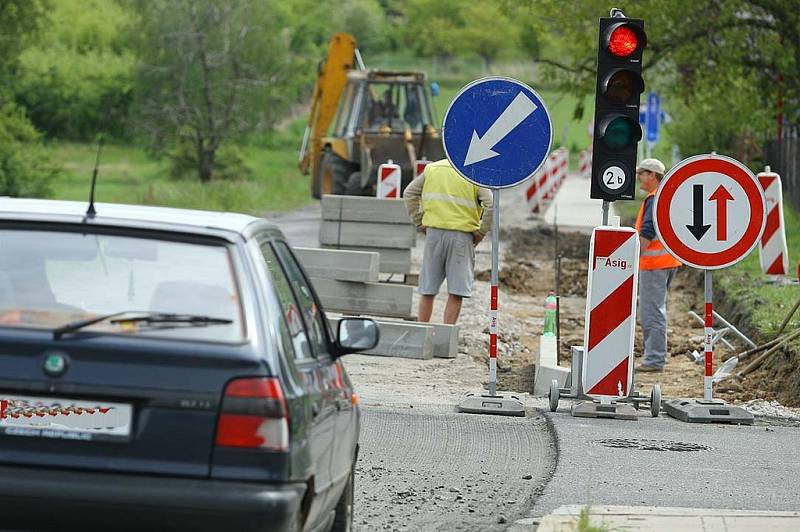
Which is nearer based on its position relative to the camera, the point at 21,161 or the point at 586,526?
the point at 586,526

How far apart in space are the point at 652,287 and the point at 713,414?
A: 11.7 feet

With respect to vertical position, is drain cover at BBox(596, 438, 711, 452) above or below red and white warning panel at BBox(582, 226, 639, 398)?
below

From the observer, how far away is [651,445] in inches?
395

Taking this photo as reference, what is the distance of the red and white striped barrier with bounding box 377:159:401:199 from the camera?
917 inches

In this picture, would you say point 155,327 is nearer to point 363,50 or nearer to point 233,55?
point 233,55

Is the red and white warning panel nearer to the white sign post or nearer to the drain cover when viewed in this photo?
the white sign post

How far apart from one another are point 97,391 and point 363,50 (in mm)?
140611

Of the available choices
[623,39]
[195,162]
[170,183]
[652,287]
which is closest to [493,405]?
[623,39]

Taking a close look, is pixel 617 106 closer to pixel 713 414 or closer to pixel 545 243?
pixel 713 414

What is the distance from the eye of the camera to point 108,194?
4859 centimetres

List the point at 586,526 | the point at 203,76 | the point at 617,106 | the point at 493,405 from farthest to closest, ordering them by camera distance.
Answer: the point at 203,76 < the point at 617,106 < the point at 493,405 < the point at 586,526

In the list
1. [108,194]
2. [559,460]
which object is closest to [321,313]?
[559,460]

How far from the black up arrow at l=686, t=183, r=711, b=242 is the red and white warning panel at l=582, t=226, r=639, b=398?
0.41 meters

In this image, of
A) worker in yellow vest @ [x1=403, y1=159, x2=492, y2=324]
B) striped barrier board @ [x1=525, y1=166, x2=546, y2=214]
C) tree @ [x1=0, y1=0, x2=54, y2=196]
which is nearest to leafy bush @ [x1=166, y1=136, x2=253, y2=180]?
tree @ [x1=0, y1=0, x2=54, y2=196]
